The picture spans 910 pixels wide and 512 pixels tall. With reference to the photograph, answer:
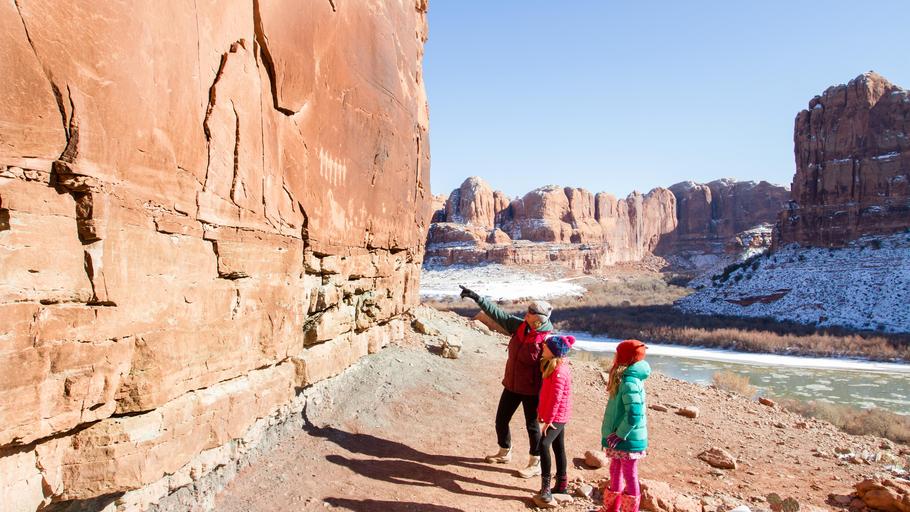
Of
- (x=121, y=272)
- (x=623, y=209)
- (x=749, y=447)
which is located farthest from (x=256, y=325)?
(x=623, y=209)

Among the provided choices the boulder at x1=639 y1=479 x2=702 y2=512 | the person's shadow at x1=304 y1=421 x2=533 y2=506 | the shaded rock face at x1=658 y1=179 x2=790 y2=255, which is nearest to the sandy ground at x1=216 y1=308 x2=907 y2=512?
the person's shadow at x1=304 y1=421 x2=533 y2=506

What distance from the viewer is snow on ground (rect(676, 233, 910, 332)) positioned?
32.7m

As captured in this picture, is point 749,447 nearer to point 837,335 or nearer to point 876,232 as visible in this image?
point 837,335

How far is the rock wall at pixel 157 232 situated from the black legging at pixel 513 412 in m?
1.93

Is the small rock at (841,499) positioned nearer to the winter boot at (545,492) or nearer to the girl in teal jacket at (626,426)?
the girl in teal jacket at (626,426)

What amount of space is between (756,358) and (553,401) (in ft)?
76.1

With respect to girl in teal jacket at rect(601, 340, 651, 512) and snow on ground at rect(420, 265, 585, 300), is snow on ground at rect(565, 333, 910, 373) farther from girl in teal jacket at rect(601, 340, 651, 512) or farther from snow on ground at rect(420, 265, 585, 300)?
snow on ground at rect(420, 265, 585, 300)

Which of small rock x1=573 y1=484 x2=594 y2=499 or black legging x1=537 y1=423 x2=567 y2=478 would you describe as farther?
small rock x1=573 y1=484 x2=594 y2=499

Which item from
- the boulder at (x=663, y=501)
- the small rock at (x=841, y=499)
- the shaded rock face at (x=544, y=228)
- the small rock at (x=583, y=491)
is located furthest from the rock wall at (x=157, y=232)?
the shaded rock face at (x=544, y=228)

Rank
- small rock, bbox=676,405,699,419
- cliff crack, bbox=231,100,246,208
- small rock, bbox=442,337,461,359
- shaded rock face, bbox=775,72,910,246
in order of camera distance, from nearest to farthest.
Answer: cliff crack, bbox=231,100,246,208 < small rock, bbox=676,405,699,419 < small rock, bbox=442,337,461,359 < shaded rock face, bbox=775,72,910,246

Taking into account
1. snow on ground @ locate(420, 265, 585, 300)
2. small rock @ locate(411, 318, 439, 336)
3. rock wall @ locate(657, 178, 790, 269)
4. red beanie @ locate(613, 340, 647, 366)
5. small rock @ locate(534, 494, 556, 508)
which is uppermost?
rock wall @ locate(657, 178, 790, 269)

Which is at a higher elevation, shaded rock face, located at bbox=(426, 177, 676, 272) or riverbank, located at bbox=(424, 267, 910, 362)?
shaded rock face, located at bbox=(426, 177, 676, 272)

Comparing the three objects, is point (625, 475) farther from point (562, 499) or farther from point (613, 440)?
point (562, 499)

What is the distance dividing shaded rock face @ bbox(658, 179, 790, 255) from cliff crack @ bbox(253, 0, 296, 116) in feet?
305
